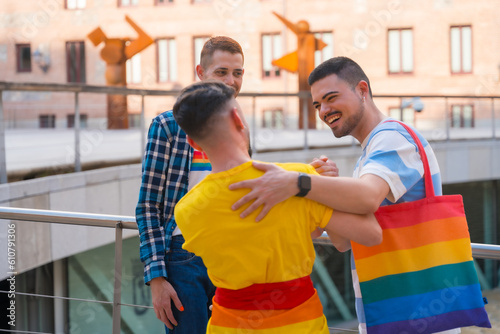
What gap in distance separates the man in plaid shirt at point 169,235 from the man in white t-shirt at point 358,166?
52cm

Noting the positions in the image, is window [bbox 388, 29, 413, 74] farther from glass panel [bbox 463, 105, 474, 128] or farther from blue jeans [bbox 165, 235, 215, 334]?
blue jeans [bbox 165, 235, 215, 334]

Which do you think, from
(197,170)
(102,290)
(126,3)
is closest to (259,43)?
(126,3)

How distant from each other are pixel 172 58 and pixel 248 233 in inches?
1040

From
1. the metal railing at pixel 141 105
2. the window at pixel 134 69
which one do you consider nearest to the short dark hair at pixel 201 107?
the metal railing at pixel 141 105

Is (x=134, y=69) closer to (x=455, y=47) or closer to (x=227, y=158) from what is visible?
(x=455, y=47)

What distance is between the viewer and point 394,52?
25.5m

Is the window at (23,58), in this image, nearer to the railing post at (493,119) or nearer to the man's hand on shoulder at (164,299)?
the railing post at (493,119)

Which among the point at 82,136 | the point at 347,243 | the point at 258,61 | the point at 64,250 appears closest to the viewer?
the point at 347,243

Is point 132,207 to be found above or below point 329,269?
above

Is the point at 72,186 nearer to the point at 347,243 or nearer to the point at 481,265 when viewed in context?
the point at 347,243

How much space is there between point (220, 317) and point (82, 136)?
7.90 metres

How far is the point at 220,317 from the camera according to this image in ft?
5.64

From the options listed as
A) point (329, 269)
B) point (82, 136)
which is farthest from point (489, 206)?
point (82, 136)

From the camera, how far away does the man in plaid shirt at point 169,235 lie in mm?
2182
